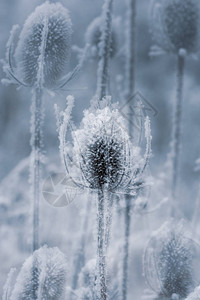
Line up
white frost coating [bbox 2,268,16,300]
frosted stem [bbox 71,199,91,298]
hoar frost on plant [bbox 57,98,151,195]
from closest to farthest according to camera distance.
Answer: hoar frost on plant [bbox 57,98,151,195], white frost coating [bbox 2,268,16,300], frosted stem [bbox 71,199,91,298]

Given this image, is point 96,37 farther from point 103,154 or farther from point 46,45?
point 103,154

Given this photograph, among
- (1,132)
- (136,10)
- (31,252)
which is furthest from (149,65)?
(31,252)

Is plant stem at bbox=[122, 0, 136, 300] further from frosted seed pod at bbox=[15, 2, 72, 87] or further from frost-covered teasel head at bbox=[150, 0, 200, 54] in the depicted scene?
frosted seed pod at bbox=[15, 2, 72, 87]

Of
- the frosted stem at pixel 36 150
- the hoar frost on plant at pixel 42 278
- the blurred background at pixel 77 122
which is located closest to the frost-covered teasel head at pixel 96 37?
the blurred background at pixel 77 122

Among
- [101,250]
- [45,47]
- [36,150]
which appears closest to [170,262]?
[101,250]

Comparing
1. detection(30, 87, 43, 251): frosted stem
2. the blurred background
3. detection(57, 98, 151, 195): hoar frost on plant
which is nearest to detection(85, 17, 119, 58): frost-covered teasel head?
the blurred background

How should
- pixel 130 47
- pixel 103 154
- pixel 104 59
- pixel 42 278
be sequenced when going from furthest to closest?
pixel 130 47
pixel 104 59
pixel 42 278
pixel 103 154

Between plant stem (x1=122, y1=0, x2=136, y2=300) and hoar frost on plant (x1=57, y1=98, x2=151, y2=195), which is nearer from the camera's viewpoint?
hoar frost on plant (x1=57, y1=98, x2=151, y2=195)
